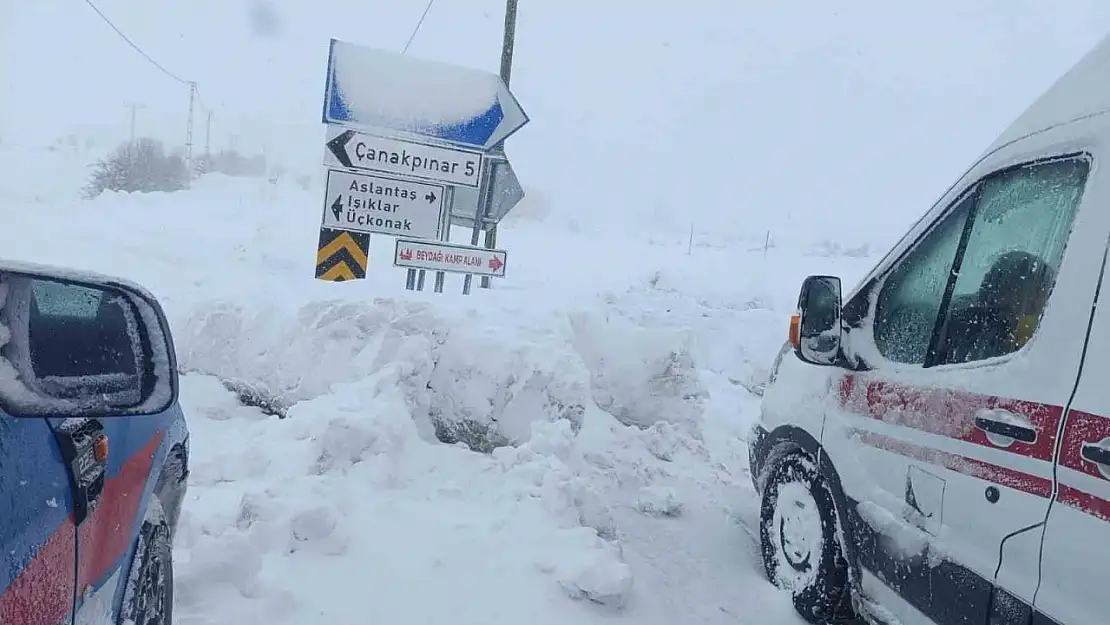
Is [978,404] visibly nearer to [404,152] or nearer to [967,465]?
[967,465]

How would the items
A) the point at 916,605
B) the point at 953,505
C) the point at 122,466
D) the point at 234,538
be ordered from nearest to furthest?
the point at 122,466, the point at 953,505, the point at 916,605, the point at 234,538

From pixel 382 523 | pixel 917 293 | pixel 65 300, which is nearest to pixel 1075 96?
→ pixel 917 293

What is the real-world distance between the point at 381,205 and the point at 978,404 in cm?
693

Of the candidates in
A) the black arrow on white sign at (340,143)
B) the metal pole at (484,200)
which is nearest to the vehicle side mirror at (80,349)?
the black arrow on white sign at (340,143)

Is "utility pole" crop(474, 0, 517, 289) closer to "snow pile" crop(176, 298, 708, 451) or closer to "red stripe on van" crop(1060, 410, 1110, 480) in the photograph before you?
"snow pile" crop(176, 298, 708, 451)

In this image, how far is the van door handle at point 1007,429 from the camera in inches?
85.8

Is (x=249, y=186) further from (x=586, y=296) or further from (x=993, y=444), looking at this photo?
(x=993, y=444)

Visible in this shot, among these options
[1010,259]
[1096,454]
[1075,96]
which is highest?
[1075,96]

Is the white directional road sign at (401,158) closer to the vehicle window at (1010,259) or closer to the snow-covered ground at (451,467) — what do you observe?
the snow-covered ground at (451,467)

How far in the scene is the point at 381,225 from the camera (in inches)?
330

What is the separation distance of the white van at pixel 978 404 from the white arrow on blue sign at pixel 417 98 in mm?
6370

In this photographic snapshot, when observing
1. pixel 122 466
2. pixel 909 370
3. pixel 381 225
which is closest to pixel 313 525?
pixel 122 466

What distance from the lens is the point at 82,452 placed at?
A: 1755mm

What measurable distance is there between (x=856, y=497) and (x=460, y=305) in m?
3.87
